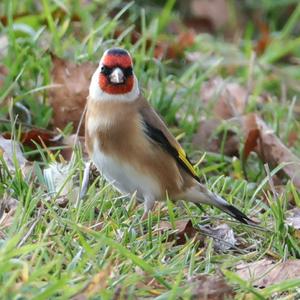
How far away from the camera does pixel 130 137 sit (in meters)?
5.15

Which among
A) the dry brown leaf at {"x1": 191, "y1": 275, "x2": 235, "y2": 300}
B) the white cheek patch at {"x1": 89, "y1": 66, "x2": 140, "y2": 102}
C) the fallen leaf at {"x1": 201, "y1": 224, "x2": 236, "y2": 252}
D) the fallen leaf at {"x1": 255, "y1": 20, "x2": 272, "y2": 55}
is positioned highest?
the white cheek patch at {"x1": 89, "y1": 66, "x2": 140, "y2": 102}

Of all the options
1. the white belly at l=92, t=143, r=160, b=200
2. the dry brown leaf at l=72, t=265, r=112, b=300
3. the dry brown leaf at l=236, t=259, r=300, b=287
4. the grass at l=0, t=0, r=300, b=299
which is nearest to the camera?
the dry brown leaf at l=72, t=265, r=112, b=300

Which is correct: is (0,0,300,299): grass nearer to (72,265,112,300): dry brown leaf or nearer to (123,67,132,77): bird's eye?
(72,265,112,300): dry brown leaf

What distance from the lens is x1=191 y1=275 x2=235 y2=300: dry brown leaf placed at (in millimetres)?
3994

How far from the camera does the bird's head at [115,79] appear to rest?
5223 millimetres

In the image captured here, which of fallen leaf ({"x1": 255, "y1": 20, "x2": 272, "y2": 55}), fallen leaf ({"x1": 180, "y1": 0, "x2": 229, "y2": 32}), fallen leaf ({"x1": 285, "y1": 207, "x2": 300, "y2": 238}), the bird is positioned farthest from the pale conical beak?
fallen leaf ({"x1": 180, "y1": 0, "x2": 229, "y2": 32})

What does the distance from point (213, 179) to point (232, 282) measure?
174 centimetres

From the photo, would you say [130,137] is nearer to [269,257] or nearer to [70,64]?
[269,257]

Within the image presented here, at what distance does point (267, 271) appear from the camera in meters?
4.53

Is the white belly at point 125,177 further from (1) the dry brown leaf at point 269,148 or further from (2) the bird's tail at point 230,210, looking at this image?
(1) the dry brown leaf at point 269,148

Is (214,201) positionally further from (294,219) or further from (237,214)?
(294,219)

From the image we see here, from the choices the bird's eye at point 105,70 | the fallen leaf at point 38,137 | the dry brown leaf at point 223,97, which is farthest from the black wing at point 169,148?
the dry brown leaf at point 223,97

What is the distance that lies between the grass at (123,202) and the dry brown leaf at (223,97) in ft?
0.33

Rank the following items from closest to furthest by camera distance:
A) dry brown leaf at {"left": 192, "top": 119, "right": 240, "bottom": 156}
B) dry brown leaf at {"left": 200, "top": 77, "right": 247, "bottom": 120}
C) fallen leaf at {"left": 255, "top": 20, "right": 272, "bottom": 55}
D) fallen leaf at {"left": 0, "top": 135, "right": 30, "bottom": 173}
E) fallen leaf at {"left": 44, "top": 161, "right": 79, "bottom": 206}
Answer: fallen leaf at {"left": 44, "top": 161, "right": 79, "bottom": 206}, fallen leaf at {"left": 0, "top": 135, "right": 30, "bottom": 173}, dry brown leaf at {"left": 192, "top": 119, "right": 240, "bottom": 156}, dry brown leaf at {"left": 200, "top": 77, "right": 247, "bottom": 120}, fallen leaf at {"left": 255, "top": 20, "right": 272, "bottom": 55}
